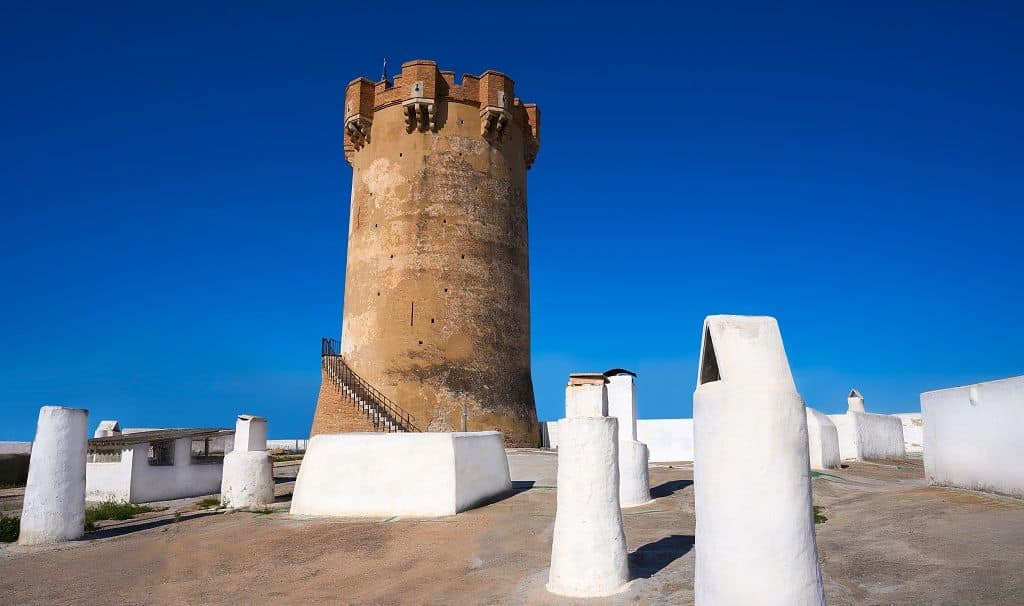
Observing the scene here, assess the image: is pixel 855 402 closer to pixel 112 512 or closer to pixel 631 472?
pixel 631 472

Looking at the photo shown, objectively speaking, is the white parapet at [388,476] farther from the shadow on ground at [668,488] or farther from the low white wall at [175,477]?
the low white wall at [175,477]

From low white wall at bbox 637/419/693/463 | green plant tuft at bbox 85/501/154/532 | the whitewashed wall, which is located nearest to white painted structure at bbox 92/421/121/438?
green plant tuft at bbox 85/501/154/532

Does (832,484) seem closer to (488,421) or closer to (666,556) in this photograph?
(666,556)

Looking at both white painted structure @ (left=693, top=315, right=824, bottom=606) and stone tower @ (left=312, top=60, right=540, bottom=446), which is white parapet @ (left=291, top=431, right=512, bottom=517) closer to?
white painted structure @ (left=693, top=315, right=824, bottom=606)

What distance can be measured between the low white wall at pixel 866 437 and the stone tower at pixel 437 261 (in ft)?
31.5

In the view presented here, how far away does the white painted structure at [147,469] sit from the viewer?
1755cm

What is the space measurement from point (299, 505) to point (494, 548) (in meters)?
4.29

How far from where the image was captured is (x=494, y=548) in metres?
9.12

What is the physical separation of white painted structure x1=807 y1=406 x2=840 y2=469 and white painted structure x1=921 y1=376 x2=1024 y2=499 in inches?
174

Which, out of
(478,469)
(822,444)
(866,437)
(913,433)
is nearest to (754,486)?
(478,469)

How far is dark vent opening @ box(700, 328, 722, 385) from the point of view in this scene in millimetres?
4316

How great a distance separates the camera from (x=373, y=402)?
21719mm

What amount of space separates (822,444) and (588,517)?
12083 mm

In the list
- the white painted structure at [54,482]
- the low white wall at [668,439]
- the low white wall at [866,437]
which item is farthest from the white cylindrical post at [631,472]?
the low white wall at [668,439]
